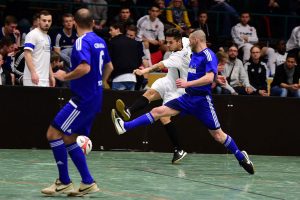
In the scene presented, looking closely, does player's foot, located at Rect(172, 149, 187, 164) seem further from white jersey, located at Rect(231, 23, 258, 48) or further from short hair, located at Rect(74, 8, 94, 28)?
white jersey, located at Rect(231, 23, 258, 48)

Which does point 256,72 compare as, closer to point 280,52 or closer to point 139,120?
point 280,52

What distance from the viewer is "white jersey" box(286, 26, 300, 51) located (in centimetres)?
2084

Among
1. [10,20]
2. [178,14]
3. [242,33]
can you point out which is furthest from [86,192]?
[242,33]

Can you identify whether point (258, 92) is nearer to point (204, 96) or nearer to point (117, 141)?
point (117, 141)

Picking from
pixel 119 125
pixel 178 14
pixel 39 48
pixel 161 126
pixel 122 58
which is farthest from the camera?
pixel 178 14

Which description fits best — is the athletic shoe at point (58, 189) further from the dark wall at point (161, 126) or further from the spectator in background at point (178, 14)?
the spectator in background at point (178, 14)

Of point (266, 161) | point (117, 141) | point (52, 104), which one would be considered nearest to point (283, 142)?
point (266, 161)

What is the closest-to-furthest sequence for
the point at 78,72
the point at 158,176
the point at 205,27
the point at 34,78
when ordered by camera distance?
the point at 78,72
the point at 158,176
the point at 34,78
the point at 205,27

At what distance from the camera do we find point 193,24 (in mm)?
20578

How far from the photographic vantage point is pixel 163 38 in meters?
19.6

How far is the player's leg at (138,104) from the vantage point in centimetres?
1372

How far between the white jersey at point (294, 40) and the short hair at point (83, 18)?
11946 millimetres

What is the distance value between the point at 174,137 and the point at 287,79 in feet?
15.3

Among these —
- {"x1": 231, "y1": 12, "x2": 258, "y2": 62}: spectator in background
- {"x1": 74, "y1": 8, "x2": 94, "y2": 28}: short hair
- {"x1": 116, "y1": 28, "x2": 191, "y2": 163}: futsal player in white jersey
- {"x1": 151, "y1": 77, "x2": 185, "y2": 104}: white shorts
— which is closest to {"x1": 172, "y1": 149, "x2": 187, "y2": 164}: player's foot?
{"x1": 116, "y1": 28, "x2": 191, "y2": 163}: futsal player in white jersey
